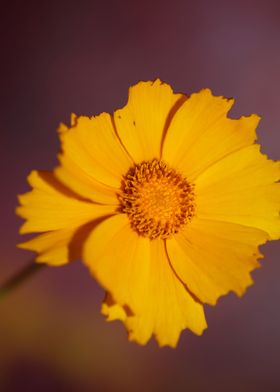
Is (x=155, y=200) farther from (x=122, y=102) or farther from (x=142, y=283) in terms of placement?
(x=122, y=102)

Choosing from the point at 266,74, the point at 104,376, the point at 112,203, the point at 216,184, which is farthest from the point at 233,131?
the point at 104,376

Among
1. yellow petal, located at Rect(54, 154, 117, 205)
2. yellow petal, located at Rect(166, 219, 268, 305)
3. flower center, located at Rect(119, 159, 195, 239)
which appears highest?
yellow petal, located at Rect(54, 154, 117, 205)

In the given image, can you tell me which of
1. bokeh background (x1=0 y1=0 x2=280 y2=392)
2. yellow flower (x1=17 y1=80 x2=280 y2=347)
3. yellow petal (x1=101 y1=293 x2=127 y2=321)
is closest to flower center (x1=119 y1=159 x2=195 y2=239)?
yellow flower (x1=17 y1=80 x2=280 y2=347)

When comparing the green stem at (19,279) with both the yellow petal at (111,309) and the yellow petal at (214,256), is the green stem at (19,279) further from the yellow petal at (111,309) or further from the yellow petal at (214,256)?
the yellow petal at (214,256)

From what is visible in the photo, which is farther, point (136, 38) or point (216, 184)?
point (136, 38)

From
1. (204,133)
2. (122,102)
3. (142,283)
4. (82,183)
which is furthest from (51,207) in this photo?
(122,102)

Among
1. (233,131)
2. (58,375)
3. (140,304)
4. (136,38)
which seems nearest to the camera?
(140,304)

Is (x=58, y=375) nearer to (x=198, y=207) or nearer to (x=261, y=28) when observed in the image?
(x=198, y=207)

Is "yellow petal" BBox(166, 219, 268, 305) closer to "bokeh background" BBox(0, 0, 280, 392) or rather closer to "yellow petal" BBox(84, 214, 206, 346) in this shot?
→ "yellow petal" BBox(84, 214, 206, 346)
